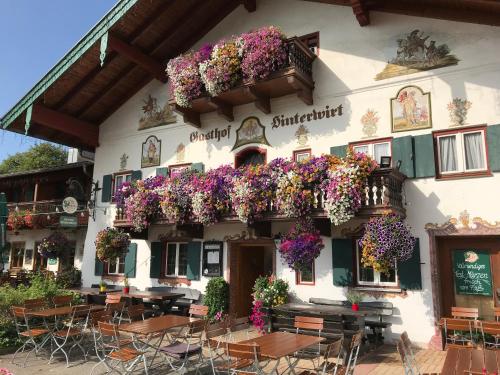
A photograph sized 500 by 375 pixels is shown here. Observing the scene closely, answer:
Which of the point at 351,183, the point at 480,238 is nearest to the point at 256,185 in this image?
the point at 351,183

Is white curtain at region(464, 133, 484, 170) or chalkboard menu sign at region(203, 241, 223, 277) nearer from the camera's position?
white curtain at region(464, 133, 484, 170)

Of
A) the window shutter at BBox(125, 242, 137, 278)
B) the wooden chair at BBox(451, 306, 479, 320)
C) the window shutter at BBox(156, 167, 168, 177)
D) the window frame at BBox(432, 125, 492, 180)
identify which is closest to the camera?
the wooden chair at BBox(451, 306, 479, 320)

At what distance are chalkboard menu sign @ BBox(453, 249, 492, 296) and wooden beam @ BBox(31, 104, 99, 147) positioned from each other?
12543mm

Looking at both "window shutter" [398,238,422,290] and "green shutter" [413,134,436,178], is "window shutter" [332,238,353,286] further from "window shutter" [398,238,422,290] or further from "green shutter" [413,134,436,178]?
"green shutter" [413,134,436,178]

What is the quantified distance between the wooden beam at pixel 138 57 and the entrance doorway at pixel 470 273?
1003cm

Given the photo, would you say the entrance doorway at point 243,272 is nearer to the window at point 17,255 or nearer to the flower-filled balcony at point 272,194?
the flower-filled balcony at point 272,194

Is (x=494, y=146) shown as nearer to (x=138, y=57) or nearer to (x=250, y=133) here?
(x=250, y=133)

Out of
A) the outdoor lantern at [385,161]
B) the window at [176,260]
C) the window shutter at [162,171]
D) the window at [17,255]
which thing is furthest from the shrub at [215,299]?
the window at [17,255]

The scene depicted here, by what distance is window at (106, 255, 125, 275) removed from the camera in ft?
48.2

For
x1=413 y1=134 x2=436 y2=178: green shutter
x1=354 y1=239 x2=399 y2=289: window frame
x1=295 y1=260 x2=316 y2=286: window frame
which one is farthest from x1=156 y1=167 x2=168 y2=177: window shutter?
x1=413 y1=134 x2=436 y2=178: green shutter

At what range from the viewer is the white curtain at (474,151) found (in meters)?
9.44

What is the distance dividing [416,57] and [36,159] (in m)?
35.4

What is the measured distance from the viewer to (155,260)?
45.0ft

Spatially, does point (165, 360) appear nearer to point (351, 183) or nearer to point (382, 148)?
point (351, 183)
